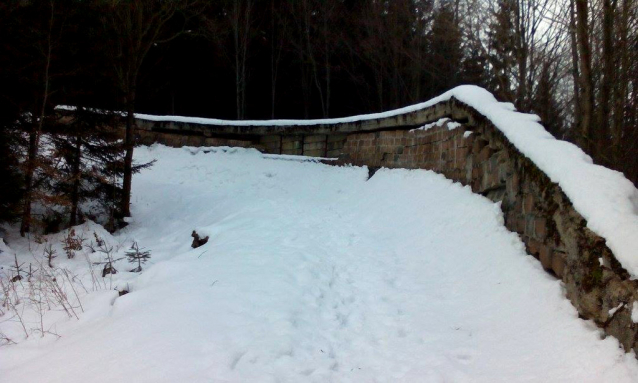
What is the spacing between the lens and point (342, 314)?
3.64 metres

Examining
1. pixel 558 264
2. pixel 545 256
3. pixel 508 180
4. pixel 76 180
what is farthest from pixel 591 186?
pixel 76 180

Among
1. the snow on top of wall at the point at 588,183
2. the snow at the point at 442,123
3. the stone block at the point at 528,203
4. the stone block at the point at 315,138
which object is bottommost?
the stone block at the point at 528,203

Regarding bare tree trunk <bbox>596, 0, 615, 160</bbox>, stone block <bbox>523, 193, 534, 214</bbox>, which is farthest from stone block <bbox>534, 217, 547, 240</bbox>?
bare tree trunk <bbox>596, 0, 615, 160</bbox>

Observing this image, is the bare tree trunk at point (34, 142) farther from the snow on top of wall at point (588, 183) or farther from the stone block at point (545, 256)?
the stone block at point (545, 256)

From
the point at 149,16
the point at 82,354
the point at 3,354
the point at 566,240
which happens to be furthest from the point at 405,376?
the point at 149,16

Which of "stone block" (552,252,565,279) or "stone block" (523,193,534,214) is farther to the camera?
"stone block" (523,193,534,214)

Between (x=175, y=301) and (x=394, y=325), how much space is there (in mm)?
1842

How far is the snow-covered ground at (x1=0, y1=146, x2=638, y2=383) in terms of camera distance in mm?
2668

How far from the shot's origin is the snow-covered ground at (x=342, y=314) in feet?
8.75

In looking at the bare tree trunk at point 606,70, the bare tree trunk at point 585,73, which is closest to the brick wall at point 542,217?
the bare tree trunk at point 585,73

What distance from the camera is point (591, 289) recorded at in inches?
108

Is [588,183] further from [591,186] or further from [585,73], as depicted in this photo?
[585,73]

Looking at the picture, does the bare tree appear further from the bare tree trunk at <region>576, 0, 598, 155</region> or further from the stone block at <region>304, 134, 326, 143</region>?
the bare tree trunk at <region>576, 0, 598, 155</region>

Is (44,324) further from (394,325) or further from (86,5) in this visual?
(86,5)
